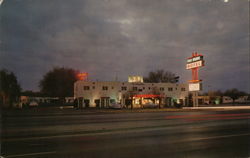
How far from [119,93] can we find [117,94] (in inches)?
17.9

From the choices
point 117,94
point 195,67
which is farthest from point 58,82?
point 195,67

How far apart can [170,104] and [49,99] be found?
1418 inches

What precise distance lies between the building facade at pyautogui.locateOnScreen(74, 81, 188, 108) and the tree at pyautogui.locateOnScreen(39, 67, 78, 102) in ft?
51.4

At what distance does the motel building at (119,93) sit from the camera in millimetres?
42128

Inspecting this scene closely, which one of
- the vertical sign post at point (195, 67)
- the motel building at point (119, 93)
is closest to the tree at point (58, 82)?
the motel building at point (119, 93)

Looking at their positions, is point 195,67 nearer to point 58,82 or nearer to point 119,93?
point 119,93

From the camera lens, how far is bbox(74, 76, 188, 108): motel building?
138 ft

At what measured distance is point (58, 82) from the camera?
188ft

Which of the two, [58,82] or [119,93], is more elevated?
[58,82]

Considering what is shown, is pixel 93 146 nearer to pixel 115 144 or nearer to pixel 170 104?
pixel 115 144

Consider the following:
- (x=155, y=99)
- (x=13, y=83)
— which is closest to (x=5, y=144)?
(x=13, y=83)

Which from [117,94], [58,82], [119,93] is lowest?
[117,94]

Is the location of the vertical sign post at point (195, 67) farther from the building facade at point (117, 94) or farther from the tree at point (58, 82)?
the tree at point (58, 82)

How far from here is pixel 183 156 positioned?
5.96m
